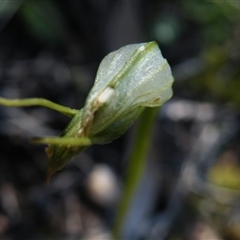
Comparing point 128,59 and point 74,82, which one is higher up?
point 128,59

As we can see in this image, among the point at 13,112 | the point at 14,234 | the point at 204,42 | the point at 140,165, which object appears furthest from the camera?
the point at 204,42

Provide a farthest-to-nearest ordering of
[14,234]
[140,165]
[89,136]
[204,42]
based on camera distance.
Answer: [204,42]
[14,234]
[140,165]
[89,136]

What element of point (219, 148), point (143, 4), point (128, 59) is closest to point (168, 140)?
point (219, 148)

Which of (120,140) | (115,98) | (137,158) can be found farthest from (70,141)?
(120,140)

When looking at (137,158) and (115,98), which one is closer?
(115,98)

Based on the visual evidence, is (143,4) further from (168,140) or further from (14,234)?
(14,234)

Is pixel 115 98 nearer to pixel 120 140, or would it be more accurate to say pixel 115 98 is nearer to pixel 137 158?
pixel 137 158

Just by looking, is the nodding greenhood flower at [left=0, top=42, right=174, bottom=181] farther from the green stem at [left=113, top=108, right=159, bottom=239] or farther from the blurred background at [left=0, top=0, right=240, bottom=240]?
the blurred background at [left=0, top=0, right=240, bottom=240]
